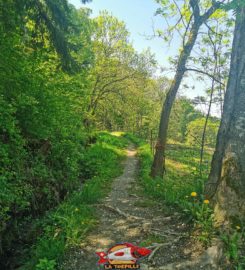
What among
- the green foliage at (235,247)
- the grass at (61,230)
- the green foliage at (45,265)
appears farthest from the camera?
the grass at (61,230)

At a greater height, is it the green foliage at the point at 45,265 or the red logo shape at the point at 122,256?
the red logo shape at the point at 122,256

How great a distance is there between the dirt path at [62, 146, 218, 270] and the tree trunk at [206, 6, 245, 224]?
81cm

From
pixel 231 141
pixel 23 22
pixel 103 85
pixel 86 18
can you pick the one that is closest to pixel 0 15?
pixel 23 22

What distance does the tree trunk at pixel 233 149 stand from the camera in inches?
136

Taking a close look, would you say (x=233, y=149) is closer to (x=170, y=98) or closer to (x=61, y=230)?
(x=61, y=230)

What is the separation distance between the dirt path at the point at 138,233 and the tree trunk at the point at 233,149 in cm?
81

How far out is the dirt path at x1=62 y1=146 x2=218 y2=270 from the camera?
10.6ft

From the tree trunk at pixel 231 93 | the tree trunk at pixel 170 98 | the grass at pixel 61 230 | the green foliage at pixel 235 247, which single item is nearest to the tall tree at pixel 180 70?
the tree trunk at pixel 170 98

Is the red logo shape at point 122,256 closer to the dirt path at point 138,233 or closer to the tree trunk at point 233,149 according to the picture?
the dirt path at point 138,233

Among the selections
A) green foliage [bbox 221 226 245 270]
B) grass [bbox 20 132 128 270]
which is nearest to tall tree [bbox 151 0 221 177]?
grass [bbox 20 132 128 270]

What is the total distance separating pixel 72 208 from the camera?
16.7 feet

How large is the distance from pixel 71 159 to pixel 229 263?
601 centimetres

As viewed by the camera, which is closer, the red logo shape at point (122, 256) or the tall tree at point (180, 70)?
the red logo shape at point (122, 256)

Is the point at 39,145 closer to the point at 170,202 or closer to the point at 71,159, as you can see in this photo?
the point at 71,159
